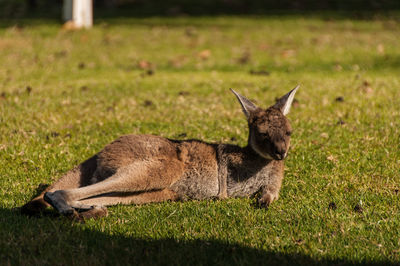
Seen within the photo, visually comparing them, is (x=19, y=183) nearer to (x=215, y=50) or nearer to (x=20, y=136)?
(x=20, y=136)

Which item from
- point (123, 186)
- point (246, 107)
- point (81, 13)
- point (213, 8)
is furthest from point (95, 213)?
point (213, 8)

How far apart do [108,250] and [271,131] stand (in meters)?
1.86

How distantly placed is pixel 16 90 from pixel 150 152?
5.34 m

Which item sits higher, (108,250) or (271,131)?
(271,131)

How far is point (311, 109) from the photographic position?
7.85 m

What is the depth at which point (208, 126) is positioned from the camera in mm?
7051

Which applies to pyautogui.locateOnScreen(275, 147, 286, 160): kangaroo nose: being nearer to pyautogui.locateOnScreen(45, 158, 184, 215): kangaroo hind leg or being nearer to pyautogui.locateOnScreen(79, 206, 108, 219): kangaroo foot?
pyautogui.locateOnScreen(45, 158, 184, 215): kangaroo hind leg

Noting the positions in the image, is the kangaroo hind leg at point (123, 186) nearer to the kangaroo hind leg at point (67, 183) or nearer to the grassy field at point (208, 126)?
the grassy field at point (208, 126)

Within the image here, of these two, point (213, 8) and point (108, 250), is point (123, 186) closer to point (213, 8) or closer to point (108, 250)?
point (108, 250)

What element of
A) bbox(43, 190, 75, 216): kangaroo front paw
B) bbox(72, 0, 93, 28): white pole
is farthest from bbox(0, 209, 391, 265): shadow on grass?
bbox(72, 0, 93, 28): white pole

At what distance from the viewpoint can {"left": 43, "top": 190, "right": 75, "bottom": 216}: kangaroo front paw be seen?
4066 millimetres

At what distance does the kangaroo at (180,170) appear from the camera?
14.5 ft

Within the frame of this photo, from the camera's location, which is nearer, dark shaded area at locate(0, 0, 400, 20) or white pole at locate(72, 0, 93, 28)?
white pole at locate(72, 0, 93, 28)

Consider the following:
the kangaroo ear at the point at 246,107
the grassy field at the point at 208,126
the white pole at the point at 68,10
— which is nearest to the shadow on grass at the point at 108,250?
the grassy field at the point at 208,126
